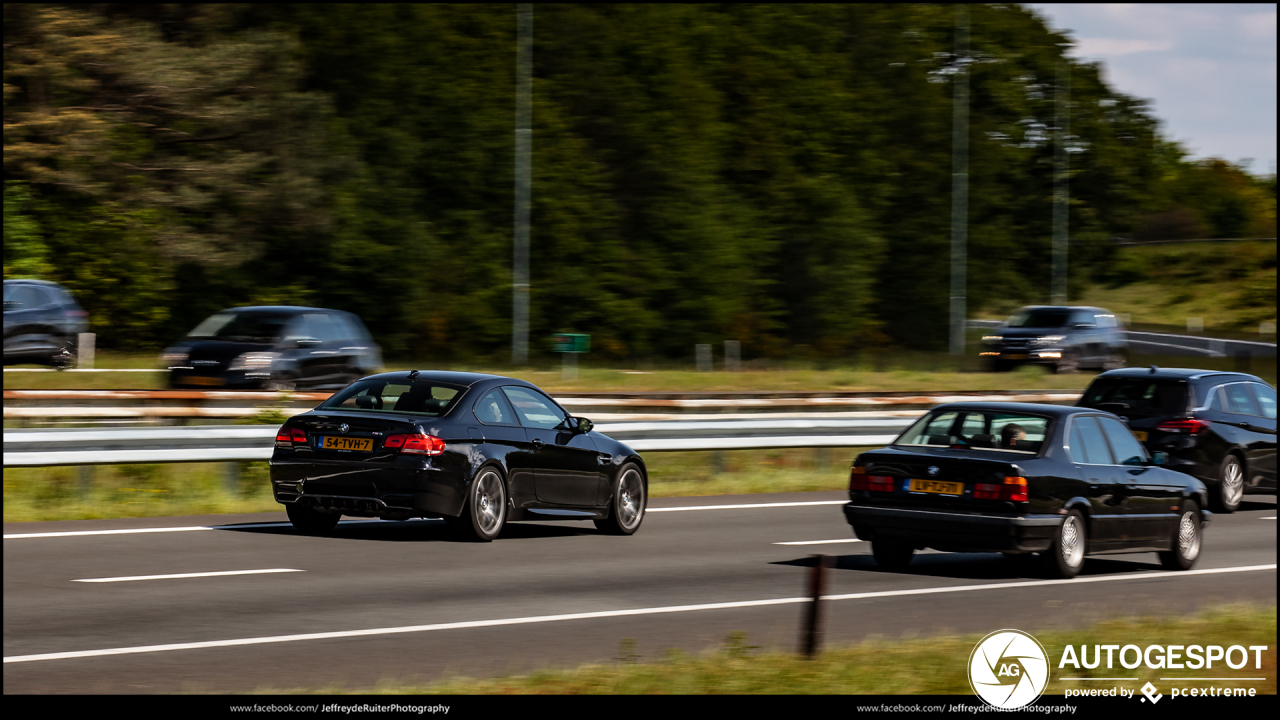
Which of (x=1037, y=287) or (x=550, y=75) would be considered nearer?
(x=550, y=75)

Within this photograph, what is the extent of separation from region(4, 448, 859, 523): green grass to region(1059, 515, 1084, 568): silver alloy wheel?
7.32 m

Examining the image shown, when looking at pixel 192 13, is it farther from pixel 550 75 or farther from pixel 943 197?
pixel 943 197

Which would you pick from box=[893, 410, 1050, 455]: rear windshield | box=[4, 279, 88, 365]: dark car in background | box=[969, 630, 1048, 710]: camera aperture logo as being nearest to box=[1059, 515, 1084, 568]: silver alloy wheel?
box=[893, 410, 1050, 455]: rear windshield

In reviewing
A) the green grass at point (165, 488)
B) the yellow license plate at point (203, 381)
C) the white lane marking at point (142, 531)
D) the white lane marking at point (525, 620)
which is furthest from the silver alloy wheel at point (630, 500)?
the yellow license plate at point (203, 381)

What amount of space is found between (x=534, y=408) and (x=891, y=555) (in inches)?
136

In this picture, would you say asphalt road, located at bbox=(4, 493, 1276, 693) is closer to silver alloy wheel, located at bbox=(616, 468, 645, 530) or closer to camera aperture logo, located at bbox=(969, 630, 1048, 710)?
silver alloy wheel, located at bbox=(616, 468, 645, 530)

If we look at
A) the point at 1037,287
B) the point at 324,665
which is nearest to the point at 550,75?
the point at 1037,287

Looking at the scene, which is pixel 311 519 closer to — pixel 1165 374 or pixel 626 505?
pixel 626 505

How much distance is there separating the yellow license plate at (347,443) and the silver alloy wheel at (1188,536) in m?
6.42

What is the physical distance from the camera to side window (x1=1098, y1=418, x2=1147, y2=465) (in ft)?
43.5

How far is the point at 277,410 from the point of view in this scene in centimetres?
1805

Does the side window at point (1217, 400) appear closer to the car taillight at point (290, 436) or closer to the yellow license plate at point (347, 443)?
the yellow license plate at point (347, 443)

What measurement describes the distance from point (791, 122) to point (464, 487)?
46823 mm

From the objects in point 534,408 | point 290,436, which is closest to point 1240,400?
point 534,408
